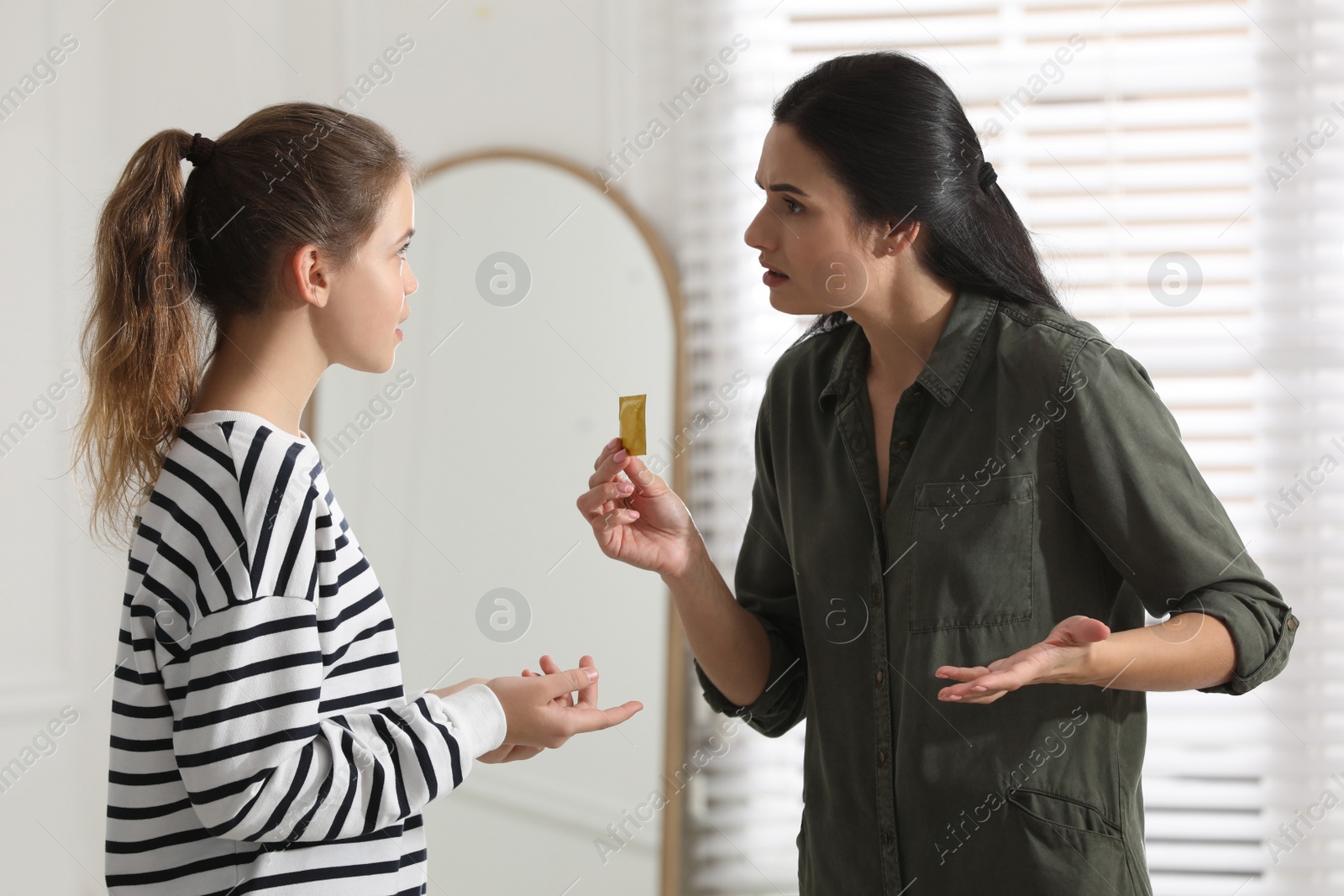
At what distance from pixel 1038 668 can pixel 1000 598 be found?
221mm

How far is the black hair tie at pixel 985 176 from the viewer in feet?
4.12

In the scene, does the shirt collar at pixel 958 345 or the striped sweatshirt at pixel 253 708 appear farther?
the shirt collar at pixel 958 345

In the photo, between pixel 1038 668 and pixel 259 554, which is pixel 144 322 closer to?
pixel 259 554

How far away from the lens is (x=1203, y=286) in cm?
198

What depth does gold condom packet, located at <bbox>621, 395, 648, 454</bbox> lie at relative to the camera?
1.21 metres

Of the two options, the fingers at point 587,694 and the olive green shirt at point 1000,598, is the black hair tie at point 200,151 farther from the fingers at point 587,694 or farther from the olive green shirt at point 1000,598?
the olive green shirt at point 1000,598

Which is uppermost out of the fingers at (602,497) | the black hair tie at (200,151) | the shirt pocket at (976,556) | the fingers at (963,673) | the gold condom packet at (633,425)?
the black hair tie at (200,151)

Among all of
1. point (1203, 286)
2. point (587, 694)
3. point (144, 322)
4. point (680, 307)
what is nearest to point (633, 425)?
point (587, 694)

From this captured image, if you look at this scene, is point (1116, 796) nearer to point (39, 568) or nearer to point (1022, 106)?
point (1022, 106)

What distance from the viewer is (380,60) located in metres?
2.14

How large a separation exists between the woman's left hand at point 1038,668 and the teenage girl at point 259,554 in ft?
1.21

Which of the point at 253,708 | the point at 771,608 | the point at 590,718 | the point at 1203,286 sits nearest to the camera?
the point at 253,708

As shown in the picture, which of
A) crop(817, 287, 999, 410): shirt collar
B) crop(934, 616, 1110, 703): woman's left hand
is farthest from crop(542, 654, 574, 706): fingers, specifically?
crop(817, 287, 999, 410): shirt collar

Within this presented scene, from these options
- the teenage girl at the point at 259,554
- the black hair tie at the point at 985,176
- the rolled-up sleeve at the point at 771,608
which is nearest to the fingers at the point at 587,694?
the teenage girl at the point at 259,554
